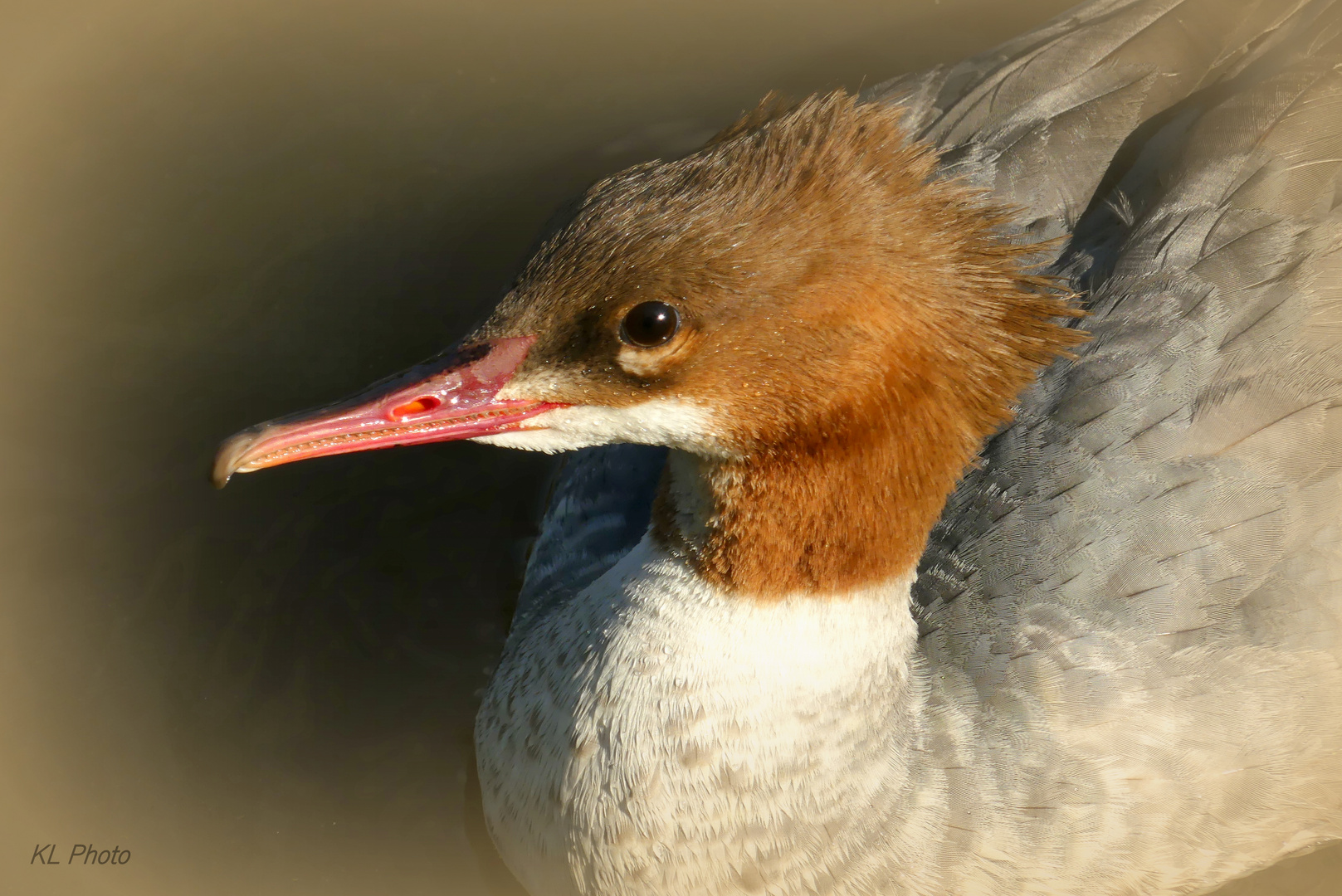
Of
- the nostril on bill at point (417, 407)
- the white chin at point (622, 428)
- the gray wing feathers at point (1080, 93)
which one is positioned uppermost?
the gray wing feathers at point (1080, 93)

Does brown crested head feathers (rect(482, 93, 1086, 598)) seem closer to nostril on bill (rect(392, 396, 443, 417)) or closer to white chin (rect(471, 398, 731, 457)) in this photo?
white chin (rect(471, 398, 731, 457))

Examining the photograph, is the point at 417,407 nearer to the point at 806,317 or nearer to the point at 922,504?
the point at 806,317

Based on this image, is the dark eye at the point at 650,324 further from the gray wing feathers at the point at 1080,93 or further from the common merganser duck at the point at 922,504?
the gray wing feathers at the point at 1080,93

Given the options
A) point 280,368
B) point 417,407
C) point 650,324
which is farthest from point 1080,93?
point 280,368

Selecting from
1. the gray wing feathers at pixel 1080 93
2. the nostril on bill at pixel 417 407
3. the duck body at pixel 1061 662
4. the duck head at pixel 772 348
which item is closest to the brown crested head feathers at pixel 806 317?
the duck head at pixel 772 348

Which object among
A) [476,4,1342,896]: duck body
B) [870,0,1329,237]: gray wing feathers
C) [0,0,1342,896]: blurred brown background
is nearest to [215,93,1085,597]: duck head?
[476,4,1342,896]: duck body

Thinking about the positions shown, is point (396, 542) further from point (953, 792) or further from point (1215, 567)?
point (1215, 567)

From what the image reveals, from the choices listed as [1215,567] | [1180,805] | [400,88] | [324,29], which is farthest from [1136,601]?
[324,29]
